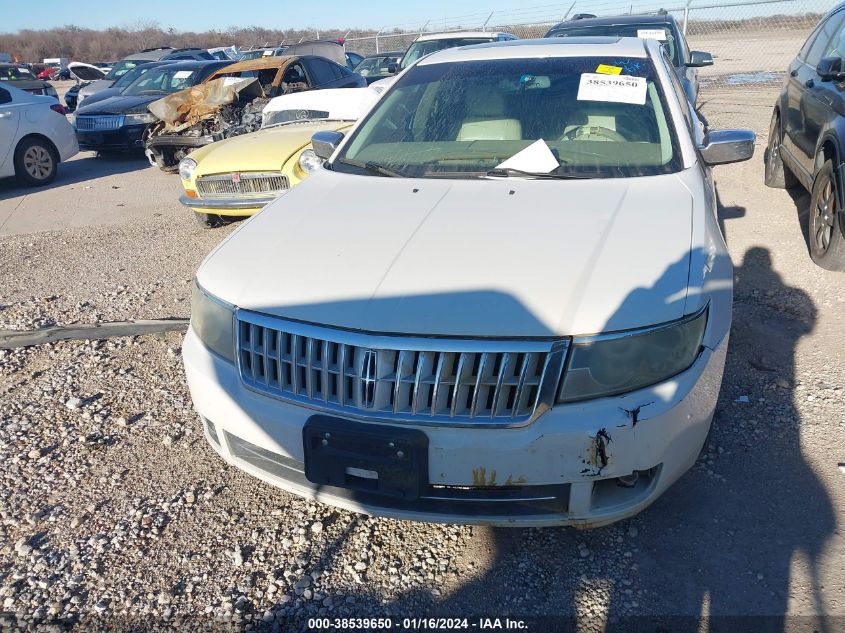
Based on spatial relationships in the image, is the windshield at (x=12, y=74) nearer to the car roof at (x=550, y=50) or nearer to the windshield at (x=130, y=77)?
the windshield at (x=130, y=77)

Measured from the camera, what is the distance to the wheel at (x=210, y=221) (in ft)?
22.0

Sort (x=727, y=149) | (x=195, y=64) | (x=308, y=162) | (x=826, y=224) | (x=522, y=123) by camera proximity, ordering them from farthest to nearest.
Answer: (x=195, y=64)
(x=308, y=162)
(x=826, y=224)
(x=522, y=123)
(x=727, y=149)

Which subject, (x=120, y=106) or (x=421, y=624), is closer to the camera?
(x=421, y=624)

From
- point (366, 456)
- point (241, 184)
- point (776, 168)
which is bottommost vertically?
point (776, 168)

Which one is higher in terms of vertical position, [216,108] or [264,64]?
[264,64]

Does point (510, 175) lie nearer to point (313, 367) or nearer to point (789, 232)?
point (313, 367)

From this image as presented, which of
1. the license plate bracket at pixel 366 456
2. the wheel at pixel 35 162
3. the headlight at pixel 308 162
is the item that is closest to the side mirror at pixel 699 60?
the headlight at pixel 308 162

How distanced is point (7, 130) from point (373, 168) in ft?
26.2

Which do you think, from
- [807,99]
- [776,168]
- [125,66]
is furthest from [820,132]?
[125,66]

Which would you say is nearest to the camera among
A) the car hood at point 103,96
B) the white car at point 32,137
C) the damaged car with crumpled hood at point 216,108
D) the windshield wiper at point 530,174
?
the windshield wiper at point 530,174

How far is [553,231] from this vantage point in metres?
2.45

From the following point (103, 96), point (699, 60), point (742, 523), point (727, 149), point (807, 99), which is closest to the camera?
point (742, 523)

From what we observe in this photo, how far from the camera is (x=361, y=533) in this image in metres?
2.56

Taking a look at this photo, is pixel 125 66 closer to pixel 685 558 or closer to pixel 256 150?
pixel 256 150
